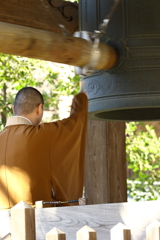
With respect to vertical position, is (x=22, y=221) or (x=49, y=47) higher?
(x=49, y=47)

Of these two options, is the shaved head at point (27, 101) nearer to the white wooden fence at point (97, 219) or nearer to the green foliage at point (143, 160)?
the white wooden fence at point (97, 219)

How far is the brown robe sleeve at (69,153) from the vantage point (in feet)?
9.36

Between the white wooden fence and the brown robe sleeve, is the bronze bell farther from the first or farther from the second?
the white wooden fence

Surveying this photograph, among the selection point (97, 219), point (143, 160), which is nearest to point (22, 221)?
point (97, 219)

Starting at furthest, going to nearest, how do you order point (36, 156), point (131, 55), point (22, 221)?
point (36, 156) < point (131, 55) < point (22, 221)

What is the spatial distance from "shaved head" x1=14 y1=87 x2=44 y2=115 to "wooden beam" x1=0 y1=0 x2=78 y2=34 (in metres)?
0.42

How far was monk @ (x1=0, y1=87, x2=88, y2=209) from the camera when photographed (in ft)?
9.21

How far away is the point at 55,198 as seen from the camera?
9.38 feet

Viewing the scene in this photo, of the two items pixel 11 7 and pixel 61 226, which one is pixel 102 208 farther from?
pixel 11 7

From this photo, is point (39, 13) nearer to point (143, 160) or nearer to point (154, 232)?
point (154, 232)

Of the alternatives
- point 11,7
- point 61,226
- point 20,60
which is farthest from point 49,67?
point 61,226

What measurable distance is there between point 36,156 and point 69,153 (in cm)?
20

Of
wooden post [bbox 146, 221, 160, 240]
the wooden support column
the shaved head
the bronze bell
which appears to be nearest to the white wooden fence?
wooden post [bbox 146, 221, 160, 240]

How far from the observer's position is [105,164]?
3533mm
